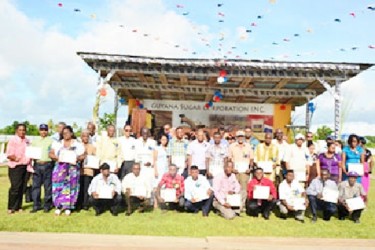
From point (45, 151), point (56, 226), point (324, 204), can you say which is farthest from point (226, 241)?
point (45, 151)

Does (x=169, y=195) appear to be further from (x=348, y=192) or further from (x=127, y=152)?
(x=348, y=192)

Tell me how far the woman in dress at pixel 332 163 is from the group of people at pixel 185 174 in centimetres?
2

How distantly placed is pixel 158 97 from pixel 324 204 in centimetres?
1008

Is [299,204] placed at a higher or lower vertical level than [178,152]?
lower

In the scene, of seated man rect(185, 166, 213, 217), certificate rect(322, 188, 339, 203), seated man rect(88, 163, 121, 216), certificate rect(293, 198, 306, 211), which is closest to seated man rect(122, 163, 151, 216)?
seated man rect(88, 163, 121, 216)

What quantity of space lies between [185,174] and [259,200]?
1501 mm

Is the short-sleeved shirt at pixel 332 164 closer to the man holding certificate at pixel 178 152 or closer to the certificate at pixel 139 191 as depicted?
the man holding certificate at pixel 178 152

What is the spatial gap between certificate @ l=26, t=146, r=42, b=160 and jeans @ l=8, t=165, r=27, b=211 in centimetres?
23

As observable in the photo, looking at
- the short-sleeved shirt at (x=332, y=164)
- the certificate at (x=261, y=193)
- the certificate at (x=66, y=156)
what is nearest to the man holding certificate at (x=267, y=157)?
the certificate at (x=261, y=193)

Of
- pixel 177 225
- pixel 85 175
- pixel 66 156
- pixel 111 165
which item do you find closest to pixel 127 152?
pixel 111 165

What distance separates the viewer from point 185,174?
8.19 meters

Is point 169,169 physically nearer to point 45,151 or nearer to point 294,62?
point 45,151

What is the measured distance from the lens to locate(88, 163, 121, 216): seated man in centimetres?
711

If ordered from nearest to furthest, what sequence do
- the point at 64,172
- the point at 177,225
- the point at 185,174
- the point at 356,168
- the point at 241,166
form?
the point at 177,225 → the point at 64,172 → the point at 356,168 → the point at 241,166 → the point at 185,174
